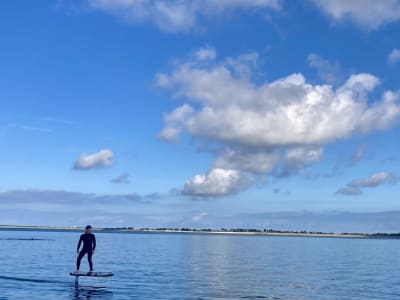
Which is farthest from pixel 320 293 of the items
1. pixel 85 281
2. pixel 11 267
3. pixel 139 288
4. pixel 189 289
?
pixel 11 267

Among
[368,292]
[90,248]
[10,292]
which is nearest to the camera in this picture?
[10,292]

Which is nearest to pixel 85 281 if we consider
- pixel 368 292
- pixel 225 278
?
pixel 225 278

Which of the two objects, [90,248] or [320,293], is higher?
[90,248]

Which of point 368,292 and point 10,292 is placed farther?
point 368,292

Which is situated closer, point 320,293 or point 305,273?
point 320,293

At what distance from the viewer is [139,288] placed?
106 ft

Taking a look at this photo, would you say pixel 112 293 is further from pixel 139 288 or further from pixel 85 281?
pixel 85 281

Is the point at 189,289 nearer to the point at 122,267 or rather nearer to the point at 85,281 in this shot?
the point at 85,281

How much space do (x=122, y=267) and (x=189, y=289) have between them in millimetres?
15896

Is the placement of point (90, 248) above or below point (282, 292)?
above

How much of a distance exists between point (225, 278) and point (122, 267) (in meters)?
11.3

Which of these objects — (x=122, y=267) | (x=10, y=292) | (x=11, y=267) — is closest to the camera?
(x=10, y=292)

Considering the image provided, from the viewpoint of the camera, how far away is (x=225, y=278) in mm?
39844

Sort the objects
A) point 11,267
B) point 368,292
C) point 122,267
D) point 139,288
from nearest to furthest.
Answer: point 139,288, point 368,292, point 11,267, point 122,267
